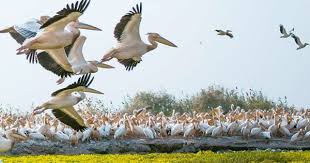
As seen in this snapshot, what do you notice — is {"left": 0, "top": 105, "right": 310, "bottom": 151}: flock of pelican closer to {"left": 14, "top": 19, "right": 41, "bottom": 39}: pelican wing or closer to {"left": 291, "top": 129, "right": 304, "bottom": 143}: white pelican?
{"left": 291, "top": 129, "right": 304, "bottom": 143}: white pelican

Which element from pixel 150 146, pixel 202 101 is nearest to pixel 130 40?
pixel 150 146

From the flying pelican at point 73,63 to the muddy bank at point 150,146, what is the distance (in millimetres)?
8282

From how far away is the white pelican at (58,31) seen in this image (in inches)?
341

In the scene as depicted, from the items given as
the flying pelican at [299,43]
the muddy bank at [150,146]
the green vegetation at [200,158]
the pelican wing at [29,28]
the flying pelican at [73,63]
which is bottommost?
the green vegetation at [200,158]

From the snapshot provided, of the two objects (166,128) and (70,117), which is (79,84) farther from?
(166,128)

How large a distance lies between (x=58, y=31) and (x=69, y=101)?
1.46m

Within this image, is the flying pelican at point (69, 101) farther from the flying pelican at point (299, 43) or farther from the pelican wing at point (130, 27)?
the flying pelican at point (299, 43)

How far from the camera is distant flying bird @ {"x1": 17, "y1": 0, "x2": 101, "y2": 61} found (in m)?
8.66

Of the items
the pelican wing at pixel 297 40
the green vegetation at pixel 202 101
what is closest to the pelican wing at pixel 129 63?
the pelican wing at pixel 297 40

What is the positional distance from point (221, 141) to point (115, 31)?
10753mm

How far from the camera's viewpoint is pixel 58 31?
890 centimetres

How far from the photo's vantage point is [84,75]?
9258mm

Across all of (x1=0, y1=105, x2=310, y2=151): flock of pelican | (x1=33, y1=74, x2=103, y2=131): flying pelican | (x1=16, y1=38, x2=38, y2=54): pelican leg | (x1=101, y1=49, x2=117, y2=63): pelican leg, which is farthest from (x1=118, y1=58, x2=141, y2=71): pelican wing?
(x1=0, y1=105, x2=310, y2=151): flock of pelican

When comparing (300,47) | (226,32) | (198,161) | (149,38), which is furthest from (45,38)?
(300,47)
